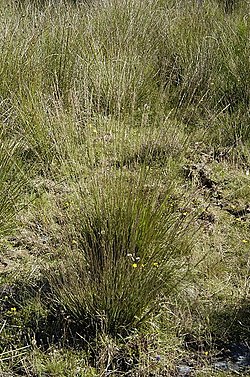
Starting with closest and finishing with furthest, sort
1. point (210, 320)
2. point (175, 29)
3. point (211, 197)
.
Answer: point (210, 320)
point (211, 197)
point (175, 29)

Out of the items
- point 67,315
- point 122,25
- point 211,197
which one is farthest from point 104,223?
point 122,25

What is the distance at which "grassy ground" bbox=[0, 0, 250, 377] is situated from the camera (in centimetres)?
235

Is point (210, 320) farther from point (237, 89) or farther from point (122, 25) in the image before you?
point (122, 25)

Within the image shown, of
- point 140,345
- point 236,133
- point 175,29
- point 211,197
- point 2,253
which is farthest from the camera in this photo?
point 175,29

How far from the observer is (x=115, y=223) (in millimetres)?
2508

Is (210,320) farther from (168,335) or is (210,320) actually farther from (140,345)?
(140,345)

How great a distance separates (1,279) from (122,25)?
3.21 meters

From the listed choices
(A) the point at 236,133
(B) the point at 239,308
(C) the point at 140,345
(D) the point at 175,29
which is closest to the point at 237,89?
(A) the point at 236,133

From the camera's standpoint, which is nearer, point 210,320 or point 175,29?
point 210,320

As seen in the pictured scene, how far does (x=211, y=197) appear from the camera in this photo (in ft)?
12.0

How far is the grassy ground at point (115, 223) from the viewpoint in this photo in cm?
235

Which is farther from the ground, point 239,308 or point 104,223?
point 104,223

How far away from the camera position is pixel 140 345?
2375mm

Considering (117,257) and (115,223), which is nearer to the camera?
(117,257)
